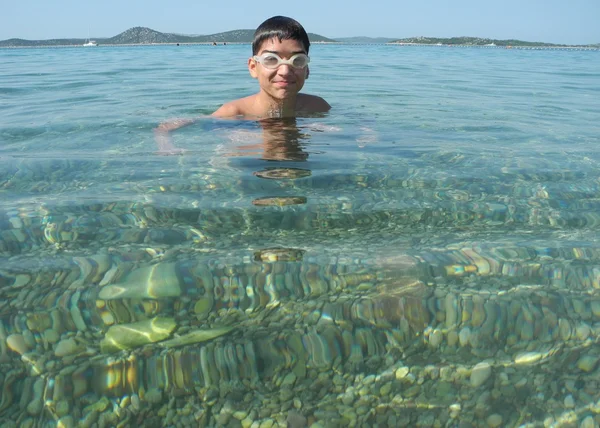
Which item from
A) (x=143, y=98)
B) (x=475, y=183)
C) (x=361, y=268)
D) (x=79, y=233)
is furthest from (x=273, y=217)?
(x=143, y=98)

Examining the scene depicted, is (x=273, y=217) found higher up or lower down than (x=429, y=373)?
higher up

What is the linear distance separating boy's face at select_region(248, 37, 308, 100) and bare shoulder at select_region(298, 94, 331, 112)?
54 cm

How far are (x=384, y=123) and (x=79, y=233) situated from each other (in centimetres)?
411

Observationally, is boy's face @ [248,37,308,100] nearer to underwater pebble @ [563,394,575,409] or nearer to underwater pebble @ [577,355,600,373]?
underwater pebble @ [577,355,600,373]

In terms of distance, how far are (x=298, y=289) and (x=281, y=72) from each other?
135 inches

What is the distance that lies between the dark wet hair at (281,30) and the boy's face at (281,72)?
1.8 inches

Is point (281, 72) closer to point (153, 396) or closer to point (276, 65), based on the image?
point (276, 65)

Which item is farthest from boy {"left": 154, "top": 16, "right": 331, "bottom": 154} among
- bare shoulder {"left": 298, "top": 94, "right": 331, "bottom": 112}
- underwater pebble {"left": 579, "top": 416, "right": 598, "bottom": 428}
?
underwater pebble {"left": 579, "top": 416, "right": 598, "bottom": 428}

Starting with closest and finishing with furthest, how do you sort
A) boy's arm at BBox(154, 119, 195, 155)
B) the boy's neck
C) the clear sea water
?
1. the clear sea water
2. boy's arm at BBox(154, 119, 195, 155)
3. the boy's neck

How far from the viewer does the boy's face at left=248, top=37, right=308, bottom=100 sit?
4.96 meters

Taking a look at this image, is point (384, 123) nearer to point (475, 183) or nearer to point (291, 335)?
point (475, 183)

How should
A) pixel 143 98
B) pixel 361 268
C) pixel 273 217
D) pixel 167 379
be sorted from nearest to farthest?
pixel 167 379 < pixel 361 268 < pixel 273 217 < pixel 143 98

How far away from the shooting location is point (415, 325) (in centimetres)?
188

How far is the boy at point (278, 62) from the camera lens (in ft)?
16.3
